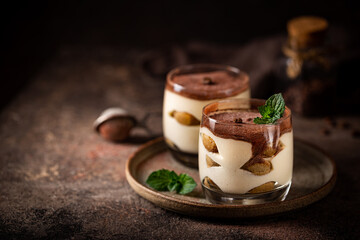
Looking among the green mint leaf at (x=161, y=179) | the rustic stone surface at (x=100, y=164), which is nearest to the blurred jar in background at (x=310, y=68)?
the rustic stone surface at (x=100, y=164)

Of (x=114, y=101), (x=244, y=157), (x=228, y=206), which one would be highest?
(x=244, y=157)

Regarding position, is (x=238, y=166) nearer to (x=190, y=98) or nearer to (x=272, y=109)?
(x=272, y=109)

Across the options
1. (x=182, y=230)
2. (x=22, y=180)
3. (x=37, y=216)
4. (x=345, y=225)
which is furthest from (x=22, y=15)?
(x=345, y=225)

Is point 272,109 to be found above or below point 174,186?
above

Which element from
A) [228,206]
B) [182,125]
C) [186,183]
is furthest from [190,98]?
[228,206]

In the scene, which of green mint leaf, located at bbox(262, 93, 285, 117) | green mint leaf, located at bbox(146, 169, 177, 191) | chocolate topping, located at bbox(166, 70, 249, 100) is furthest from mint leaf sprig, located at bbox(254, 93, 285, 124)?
green mint leaf, located at bbox(146, 169, 177, 191)

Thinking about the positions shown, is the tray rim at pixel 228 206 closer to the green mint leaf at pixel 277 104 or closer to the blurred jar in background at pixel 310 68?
the green mint leaf at pixel 277 104

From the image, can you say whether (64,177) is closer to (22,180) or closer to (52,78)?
(22,180)
